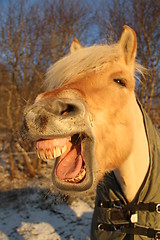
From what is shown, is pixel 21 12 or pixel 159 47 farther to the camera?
pixel 159 47

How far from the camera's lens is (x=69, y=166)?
1.29 m

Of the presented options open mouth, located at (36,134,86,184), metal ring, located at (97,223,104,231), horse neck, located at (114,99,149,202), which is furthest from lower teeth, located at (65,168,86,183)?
metal ring, located at (97,223,104,231)

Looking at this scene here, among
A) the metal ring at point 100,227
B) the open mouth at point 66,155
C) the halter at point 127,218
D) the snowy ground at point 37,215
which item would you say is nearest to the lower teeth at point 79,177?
the open mouth at point 66,155

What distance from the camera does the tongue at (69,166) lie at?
4.14ft

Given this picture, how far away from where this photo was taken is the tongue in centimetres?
126

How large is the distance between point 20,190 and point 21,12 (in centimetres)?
516

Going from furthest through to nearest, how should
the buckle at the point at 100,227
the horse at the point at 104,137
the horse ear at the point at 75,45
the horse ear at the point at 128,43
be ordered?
1. the horse ear at the point at 75,45
2. the buckle at the point at 100,227
3. the horse ear at the point at 128,43
4. the horse at the point at 104,137

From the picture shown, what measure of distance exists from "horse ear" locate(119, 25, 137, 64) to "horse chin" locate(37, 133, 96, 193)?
0.88m

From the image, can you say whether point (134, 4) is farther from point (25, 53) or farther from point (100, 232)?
point (100, 232)

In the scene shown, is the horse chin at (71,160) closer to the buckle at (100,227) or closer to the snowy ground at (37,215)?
the buckle at (100,227)

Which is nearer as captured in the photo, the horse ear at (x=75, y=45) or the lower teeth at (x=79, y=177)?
the lower teeth at (x=79, y=177)

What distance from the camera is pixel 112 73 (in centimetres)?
158

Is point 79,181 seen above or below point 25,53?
below

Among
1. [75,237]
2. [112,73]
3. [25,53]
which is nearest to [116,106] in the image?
[112,73]
